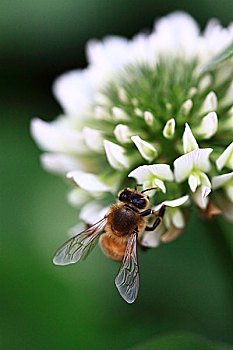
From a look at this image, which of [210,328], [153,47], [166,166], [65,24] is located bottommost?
[210,328]

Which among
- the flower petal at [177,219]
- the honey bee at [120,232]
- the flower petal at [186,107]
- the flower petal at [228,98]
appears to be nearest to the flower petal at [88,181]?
the honey bee at [120,232]

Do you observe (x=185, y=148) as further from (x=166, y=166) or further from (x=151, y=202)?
(x=151, y=202)

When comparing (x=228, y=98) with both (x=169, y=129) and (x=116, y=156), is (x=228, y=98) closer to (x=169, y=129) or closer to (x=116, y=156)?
(x=169, y=129)

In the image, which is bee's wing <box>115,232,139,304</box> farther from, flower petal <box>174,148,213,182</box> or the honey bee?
flower petal <box>174,148,213,182</box>

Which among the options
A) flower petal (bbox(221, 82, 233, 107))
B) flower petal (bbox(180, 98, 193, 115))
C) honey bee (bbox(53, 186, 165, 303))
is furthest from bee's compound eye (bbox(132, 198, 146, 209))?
flower petal (bbox(221, 82, 233, 107))

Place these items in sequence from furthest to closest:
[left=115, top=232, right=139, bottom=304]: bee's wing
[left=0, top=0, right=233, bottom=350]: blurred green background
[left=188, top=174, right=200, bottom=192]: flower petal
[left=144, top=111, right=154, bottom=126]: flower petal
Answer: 1. [left=0, top=0, right=233, bottom=350]: blurred green background
2. [left=144, top=111, right=154, bottom=126]: flower petal
3. [left=188, top=174, right=200, bottom=192]: flower petal
4. [left=115, top=232, right=139, bottom=304]: bee's wing

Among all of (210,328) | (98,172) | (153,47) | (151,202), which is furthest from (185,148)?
(210,328)
